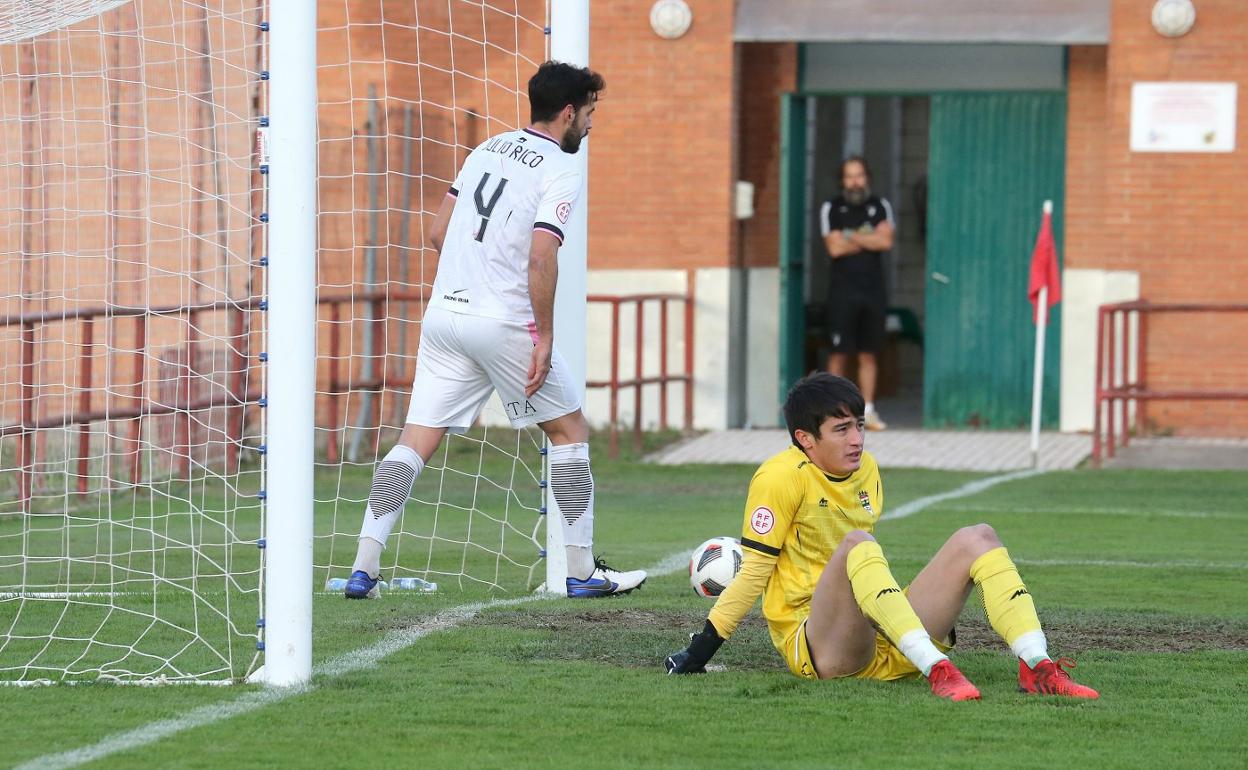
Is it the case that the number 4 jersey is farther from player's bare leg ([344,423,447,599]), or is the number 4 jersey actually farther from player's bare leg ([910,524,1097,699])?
player's bare leg ([910,524,1097,699])

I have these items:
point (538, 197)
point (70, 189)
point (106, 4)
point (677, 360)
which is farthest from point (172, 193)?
point (538, 197)

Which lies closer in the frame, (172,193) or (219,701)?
(219,701)

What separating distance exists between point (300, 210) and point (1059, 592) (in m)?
3.90

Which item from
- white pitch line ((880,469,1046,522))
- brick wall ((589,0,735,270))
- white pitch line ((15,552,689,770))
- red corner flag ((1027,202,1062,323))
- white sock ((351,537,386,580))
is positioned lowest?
white pitch line ((880,469,1046,522))

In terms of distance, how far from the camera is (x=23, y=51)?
47.1 ft

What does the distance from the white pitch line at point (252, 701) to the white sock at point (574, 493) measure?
0.35m

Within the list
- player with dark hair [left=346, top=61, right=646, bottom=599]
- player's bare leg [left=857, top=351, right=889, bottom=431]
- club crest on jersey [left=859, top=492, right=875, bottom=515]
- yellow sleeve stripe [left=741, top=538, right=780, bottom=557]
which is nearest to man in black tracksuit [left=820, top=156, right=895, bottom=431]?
player's bare leg [left=857, top=351, right=889, bottom=431]

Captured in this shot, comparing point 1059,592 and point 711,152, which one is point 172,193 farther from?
point 1059,592

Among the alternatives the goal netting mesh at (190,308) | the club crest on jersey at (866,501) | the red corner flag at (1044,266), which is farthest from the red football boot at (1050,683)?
the red corner flag at (1044,266)

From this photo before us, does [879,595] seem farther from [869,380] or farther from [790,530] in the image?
[869,380]

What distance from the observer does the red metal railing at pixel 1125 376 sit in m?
13.7

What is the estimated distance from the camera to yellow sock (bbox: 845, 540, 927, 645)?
543 cm

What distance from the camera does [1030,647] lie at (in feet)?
18.1

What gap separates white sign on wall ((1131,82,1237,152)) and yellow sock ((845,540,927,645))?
35.8ft
